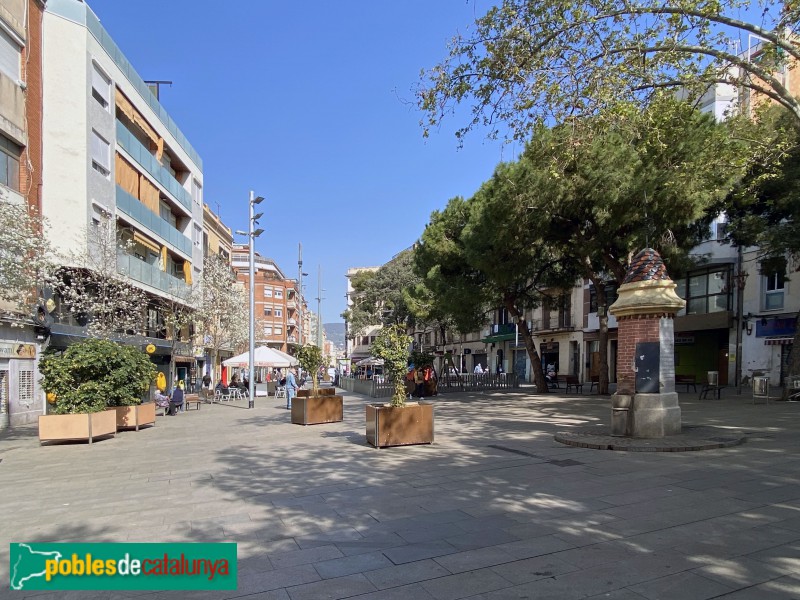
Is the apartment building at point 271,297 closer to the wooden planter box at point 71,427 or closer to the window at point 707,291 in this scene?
the window at point 707,291

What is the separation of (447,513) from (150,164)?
27.0 metres

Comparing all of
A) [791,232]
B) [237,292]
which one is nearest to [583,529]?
[791,232]

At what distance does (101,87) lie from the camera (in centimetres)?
2214

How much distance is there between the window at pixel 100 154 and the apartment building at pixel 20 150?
2344 millimetres

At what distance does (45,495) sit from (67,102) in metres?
17.6

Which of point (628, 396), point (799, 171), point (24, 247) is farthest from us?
point (799, 171)

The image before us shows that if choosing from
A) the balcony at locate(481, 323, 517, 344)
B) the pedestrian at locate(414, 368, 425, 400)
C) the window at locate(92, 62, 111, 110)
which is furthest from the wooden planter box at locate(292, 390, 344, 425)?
the balcony at locate(481, 323, 517, 344)

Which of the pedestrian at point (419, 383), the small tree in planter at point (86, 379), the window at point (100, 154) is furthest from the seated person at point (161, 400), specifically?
the pedestrian at point (419, 383)

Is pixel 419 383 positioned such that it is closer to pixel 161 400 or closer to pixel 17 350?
pixel 161 400

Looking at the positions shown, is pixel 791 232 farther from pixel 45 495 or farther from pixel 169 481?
pixel 45 495

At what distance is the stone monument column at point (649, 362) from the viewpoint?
32.2ft

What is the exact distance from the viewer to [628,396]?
397 inches

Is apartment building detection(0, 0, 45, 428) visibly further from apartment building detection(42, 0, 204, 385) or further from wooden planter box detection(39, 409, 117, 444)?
wooden planter box detection(39, 409, 117, 444)

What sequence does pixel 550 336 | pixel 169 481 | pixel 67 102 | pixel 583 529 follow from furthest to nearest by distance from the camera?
pixel 550 336 < pixel 67 102 < pixel 169 481 < pixel 583 529
